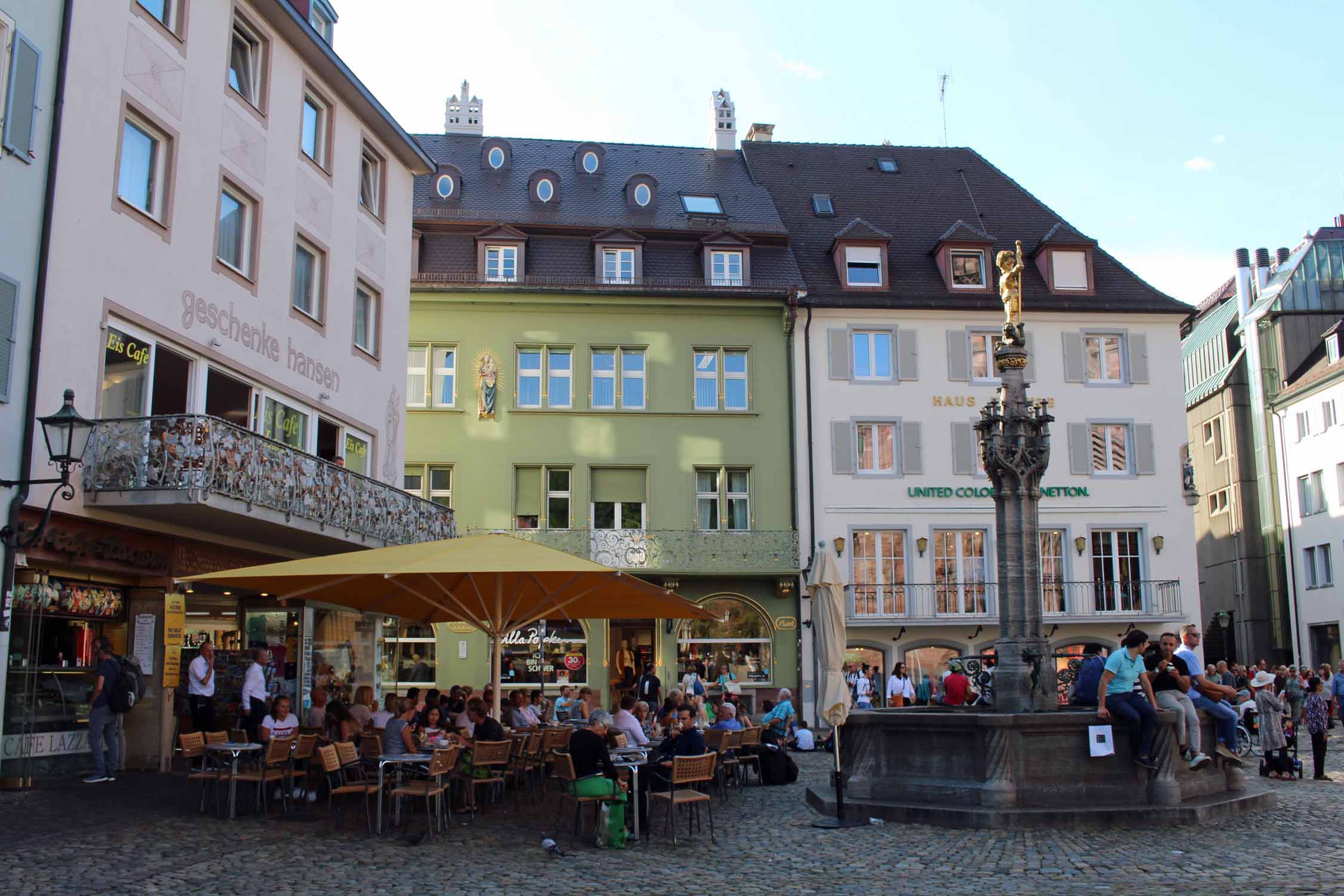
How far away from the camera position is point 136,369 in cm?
1631

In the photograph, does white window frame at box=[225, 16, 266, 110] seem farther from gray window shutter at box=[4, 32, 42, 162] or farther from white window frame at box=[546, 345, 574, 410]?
white window frame at box=[546, 345, 574, 410]

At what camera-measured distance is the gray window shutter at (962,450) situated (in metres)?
32.2

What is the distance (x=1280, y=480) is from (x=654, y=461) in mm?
25047

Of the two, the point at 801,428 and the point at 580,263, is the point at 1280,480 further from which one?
the point at 580,263

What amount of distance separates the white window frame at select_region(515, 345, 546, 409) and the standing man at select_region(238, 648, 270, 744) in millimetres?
12577

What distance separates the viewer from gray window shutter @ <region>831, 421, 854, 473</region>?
3178 centimetres

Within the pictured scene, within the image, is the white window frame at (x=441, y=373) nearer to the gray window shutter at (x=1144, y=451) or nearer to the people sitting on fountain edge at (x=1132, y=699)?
the gray window shutter at (x=1144, y=451)

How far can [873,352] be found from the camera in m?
32.7

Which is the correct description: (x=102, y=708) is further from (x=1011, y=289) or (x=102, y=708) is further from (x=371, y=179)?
(x=1011, y=289)

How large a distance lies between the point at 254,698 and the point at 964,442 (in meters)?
21.3

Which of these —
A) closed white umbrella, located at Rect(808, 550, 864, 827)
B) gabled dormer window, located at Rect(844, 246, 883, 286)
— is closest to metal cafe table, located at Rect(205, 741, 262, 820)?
closed white umbrella, located at Rect(808, 550, 864, 827)

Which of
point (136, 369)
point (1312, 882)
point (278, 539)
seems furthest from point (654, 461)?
point (1312, 882)

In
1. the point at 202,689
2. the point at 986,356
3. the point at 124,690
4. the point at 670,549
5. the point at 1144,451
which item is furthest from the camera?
the point at 986,356

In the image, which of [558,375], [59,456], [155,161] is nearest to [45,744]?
[59,456]
